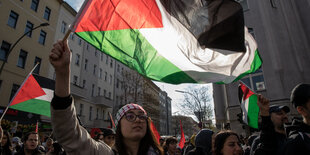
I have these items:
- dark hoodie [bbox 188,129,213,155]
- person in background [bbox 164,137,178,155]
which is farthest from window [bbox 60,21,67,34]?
dark hoodie [bbox 188,129,213,155]

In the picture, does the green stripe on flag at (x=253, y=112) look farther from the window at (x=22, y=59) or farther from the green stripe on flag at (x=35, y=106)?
the window at (x=22, y=59)

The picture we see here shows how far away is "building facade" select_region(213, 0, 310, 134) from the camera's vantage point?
16031 millimetres

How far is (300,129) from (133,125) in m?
1.78

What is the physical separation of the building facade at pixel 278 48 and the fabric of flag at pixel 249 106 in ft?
43.7

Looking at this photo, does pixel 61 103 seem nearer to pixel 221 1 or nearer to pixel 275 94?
pixel 221 1

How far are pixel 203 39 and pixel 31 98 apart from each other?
402cm

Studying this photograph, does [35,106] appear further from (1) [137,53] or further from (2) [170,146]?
(2) [170,146]

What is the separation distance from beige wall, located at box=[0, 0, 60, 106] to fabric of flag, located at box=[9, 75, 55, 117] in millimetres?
15785

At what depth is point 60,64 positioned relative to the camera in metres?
1.43

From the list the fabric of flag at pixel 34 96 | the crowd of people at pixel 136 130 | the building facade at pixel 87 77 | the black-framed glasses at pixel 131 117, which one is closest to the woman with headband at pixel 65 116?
the crowd of people at pixel 136 130

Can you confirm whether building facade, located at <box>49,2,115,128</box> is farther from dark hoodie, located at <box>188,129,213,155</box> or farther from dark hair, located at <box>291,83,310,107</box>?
dark hair, located at <box>291,83,310,107</box>

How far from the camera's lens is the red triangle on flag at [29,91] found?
4.40 m

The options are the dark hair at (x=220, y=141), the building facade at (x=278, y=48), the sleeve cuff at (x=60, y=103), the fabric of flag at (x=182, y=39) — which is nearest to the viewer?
the sleeve cuff at (x=60, y=103)

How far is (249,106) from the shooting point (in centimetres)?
396
